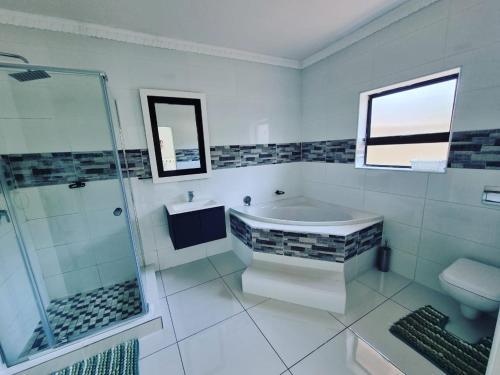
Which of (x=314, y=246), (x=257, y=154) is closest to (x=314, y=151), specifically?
(x=257, y=154)

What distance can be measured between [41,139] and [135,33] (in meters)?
1.22

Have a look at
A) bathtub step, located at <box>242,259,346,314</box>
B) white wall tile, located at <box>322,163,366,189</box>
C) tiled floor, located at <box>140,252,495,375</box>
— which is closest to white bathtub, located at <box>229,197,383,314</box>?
bathtub step, located at <box>242,259,346,314</box>

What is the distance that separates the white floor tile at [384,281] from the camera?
1.81m

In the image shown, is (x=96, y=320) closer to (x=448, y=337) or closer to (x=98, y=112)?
(x=98, y=112)

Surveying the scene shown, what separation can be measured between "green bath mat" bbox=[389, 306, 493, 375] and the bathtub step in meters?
0.41

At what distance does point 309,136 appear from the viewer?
2795mm

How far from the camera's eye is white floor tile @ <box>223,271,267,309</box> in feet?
5.73

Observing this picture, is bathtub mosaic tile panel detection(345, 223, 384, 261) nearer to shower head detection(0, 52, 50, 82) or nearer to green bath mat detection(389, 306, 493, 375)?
green bath mat detection(389, 306, 493, 375)

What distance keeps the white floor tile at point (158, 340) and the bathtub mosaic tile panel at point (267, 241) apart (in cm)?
93

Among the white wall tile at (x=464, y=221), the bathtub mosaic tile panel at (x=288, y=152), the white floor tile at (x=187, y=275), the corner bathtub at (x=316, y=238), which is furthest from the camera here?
the bathtub mosaic tile panel at (x=288, y=152)

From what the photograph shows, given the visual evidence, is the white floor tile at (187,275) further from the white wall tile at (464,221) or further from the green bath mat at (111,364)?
the white wall tile at (464,221)

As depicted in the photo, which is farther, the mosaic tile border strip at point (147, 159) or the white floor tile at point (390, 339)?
the mosaic tile border strip at point (147, 159)

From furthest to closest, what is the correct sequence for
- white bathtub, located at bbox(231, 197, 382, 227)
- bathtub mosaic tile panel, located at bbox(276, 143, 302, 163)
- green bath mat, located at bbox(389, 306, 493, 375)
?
bathtub mosaic tile panel, located at bbox(276, 143, 302, 163)
white bathtub, located at bbox(231, 197, 382, 227)
green bath mat, located at bbox(389, 306, 493, 375)

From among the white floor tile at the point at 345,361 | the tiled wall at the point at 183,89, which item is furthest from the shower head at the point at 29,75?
the white floor tile at the point at 345,361
